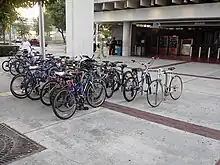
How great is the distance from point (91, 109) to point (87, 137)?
60.4 inches

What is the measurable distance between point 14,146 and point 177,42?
1846 centimetres

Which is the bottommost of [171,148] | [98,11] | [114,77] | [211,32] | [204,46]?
[171,148]

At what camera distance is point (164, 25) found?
733 inches

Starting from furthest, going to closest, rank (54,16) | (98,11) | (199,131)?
(54,16) → (98,11) → (199,131)

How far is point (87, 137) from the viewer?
397cm

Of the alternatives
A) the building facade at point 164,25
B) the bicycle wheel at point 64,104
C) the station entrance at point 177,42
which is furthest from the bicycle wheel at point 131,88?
the station entrance at point 177,42

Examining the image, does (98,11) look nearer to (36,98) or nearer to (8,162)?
(36,98)

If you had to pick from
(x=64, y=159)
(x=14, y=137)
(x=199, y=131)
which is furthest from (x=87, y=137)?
(x=199, y=131)

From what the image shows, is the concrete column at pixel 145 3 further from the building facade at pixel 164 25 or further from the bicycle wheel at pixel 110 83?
the bicycle wheel at pixel 110 83

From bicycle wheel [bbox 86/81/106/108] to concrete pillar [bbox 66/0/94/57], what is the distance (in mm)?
3253

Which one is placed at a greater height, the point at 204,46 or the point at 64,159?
the point at 204,46

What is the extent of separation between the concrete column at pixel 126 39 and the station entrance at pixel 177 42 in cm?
63

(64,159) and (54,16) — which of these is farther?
(54,16)

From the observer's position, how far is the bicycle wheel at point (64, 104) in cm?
467
